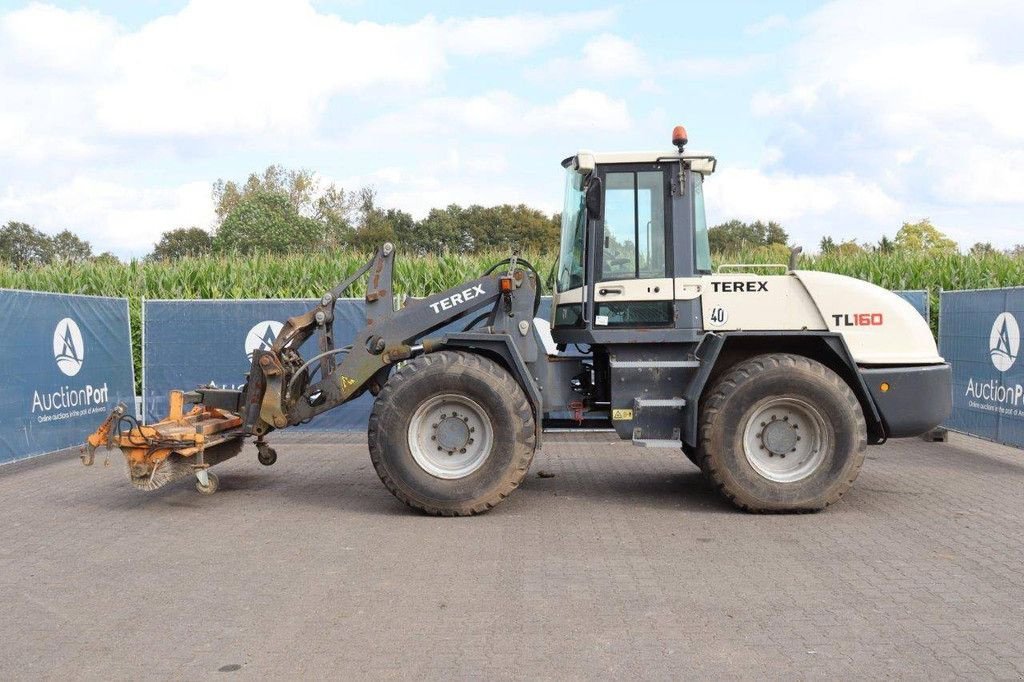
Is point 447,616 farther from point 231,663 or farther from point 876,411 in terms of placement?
point 876,411

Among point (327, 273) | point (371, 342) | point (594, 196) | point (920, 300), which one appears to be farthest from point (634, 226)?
point (327, 273)

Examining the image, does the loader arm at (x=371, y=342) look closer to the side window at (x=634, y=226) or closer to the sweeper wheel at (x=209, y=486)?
the sweeper wheel at (x=209, y=486)

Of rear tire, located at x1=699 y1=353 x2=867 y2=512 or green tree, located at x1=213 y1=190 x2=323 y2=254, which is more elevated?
green tree, located at x1=213 y1=190 x2=323 y2=254

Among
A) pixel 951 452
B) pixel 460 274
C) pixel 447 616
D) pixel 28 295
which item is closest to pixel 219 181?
pixel 460 274

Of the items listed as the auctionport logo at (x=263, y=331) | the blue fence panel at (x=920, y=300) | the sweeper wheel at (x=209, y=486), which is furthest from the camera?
the auctionport logo at (x=263, y=331)

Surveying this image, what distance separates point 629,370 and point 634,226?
4.36 ft

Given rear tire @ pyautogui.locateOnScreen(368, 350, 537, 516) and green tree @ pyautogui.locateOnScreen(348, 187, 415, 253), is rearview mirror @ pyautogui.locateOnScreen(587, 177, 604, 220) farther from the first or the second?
green tree @ pyautogui.locateOnScreen(348, 187, 415, 253)

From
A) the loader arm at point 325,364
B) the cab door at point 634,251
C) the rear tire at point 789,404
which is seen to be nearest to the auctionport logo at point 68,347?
the loader arm at point 325,364

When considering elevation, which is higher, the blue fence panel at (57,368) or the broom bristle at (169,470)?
the blue fence panel at (57,368)

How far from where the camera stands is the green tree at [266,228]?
1683 inches

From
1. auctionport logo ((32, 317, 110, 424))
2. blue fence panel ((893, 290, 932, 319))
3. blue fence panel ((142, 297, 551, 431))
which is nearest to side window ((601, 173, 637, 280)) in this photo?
blue fence panel ((142, 297, 551, 431))

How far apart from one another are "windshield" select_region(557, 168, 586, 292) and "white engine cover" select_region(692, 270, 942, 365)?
98 centimetres

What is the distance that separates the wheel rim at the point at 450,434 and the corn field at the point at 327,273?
27.7ft

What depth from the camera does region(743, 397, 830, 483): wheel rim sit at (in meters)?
8.77
